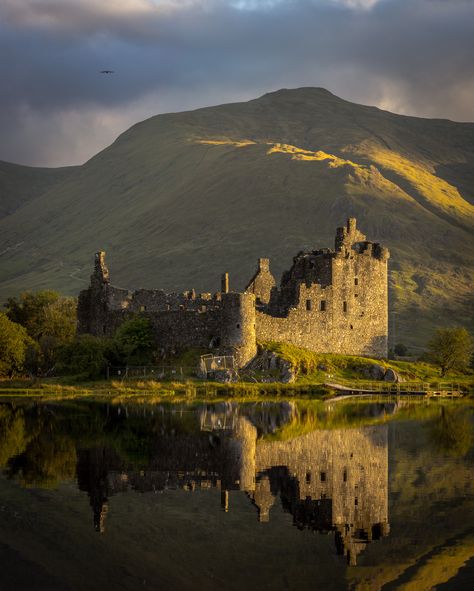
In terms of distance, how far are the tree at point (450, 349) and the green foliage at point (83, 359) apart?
29409mm

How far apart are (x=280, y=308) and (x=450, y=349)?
14.7 metres

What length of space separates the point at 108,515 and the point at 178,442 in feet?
50.0

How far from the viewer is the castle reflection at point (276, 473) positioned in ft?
101

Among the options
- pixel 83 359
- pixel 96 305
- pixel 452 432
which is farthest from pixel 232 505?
pixel 96 305

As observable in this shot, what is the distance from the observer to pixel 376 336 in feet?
290

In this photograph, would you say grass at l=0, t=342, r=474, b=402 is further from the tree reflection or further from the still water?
the still water

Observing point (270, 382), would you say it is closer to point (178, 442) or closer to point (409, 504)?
point (178, 442)

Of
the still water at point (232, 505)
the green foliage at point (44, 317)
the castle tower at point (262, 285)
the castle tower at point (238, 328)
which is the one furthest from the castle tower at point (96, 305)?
the still water at point (232, 505)

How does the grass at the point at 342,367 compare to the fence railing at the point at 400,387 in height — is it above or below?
above

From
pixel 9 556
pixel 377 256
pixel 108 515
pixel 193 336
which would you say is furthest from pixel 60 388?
pixel 9 556

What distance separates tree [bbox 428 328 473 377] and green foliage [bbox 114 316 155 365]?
995 inches

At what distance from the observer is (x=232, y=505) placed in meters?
32.2

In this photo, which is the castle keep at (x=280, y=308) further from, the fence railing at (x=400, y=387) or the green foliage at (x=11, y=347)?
the green foliage at (x=11, y=347)

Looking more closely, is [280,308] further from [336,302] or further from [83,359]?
[83,359]
